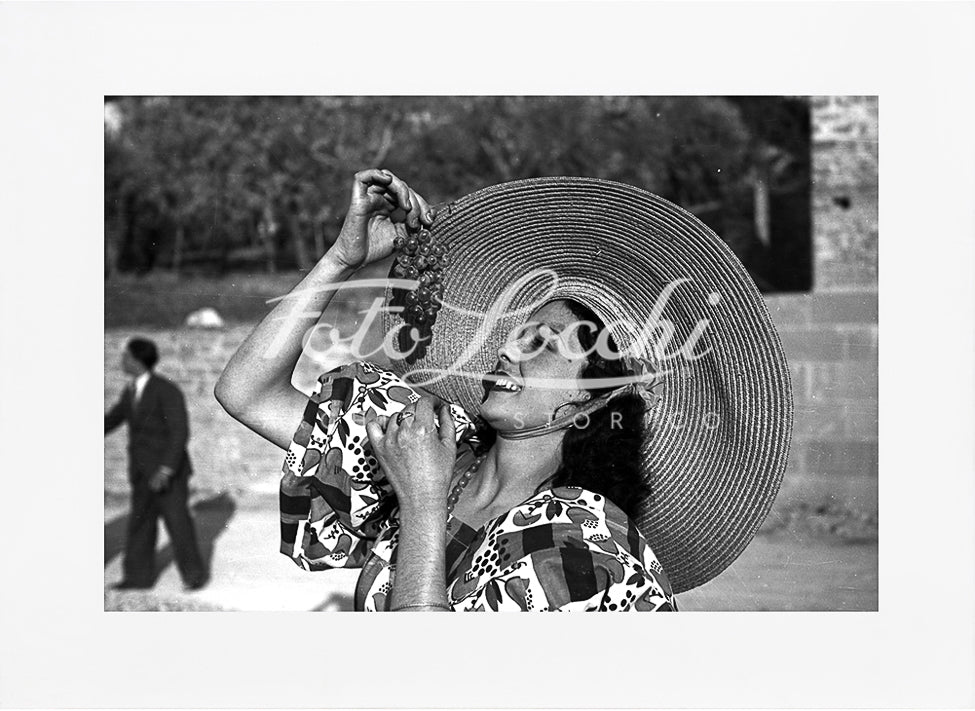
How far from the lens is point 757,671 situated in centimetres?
251

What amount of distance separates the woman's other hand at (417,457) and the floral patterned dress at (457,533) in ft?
0.41

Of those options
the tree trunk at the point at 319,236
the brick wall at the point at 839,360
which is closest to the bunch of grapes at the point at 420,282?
the brick wall at the point at 839,360

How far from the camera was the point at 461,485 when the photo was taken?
79.6 inches

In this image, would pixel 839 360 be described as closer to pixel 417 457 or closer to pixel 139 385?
pixel 417 457

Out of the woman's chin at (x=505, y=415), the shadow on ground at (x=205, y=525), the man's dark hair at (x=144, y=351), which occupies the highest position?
the man's dark hair at (x=144, y=351)

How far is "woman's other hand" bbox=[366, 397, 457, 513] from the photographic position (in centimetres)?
183

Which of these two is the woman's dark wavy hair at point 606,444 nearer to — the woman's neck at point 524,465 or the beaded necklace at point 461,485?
the woman's neck at point 524,465

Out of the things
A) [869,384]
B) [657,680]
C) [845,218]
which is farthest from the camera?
[845,218]

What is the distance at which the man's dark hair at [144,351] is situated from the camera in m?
3.27

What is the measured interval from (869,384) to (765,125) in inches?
76.8

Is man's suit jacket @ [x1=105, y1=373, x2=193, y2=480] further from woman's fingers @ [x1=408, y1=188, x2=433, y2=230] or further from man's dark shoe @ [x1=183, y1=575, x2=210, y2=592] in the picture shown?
woman's fingers @ [x1=408, y1=188, x2=433, y2=230]
